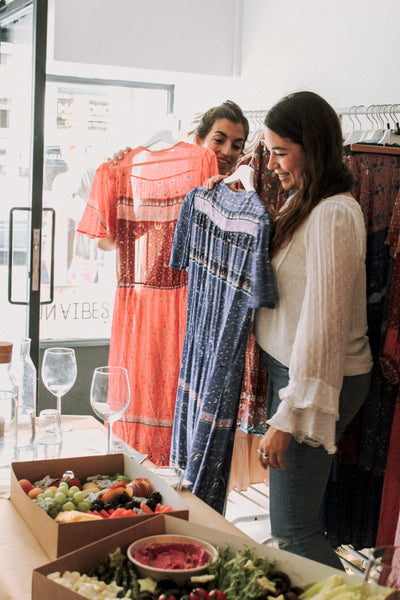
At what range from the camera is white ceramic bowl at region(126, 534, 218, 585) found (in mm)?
1147

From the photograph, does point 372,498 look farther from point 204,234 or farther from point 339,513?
point 204,234

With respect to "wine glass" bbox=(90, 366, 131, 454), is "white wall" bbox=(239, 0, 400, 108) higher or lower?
higher

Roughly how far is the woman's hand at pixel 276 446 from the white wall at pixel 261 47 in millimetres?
2035

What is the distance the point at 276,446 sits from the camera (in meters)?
1.82

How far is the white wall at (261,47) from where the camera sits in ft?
11.2

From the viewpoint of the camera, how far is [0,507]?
1543 millimetres

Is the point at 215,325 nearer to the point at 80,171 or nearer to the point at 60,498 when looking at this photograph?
the point at 60,498

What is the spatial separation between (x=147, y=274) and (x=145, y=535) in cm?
206

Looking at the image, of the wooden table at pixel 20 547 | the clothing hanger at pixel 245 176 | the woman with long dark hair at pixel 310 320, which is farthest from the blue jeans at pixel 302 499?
the clothing hanger at pixel 245 176

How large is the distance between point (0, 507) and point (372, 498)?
1502 mm

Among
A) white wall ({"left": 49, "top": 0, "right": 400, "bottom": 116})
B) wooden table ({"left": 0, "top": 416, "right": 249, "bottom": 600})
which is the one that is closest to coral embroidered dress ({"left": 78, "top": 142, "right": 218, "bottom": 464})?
white wall ({"left": 49, "top": 0, "right": 400, "bottom": 116})

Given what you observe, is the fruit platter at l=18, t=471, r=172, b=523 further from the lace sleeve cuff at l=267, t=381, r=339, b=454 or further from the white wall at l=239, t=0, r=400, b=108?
the white wall at l=239, t=0, r=400, b=108

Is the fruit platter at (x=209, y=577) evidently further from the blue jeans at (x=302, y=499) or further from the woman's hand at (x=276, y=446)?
the blue jeans at (x=302, y=499)

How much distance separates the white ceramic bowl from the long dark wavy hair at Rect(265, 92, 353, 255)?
0.99m
